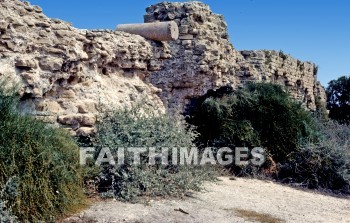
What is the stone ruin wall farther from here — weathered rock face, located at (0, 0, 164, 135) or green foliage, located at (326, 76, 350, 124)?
green foliage, located at (326, 76, 350, 124)

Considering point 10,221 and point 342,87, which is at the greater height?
point 342,87

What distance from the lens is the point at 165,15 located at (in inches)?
412

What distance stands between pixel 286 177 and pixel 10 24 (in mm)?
5950

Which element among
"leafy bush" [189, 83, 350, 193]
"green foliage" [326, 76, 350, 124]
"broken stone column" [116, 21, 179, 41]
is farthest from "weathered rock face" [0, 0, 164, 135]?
"green foliage" [326, 76, 350, 124]

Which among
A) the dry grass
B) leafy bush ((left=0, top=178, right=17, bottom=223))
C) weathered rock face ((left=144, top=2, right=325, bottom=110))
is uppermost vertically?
weathered rock face ((left=144, top=2, right=325, bottom=110))

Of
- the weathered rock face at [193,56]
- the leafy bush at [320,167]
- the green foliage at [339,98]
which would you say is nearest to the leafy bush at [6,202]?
the leafy bush at [320,167]

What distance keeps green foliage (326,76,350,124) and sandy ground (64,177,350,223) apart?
1549 cm

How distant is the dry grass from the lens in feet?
16.0

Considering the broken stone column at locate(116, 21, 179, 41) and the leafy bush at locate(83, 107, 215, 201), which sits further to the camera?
the broken stone column at locate(116, 21, 179, 41)

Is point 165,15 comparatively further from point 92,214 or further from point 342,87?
point 342,87

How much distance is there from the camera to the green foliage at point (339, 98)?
21.7 meters

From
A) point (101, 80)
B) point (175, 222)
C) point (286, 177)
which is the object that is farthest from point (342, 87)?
point (175, 222)

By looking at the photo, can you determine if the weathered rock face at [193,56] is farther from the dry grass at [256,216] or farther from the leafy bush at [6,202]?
the leafy bush at [6,202]

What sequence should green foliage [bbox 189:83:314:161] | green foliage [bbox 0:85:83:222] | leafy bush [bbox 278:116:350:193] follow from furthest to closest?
green foliage [bbox 189:83:314:161] < leafy bush [bbox 278:116:350:193] < green foliage [bbox 0:85:83:222]
